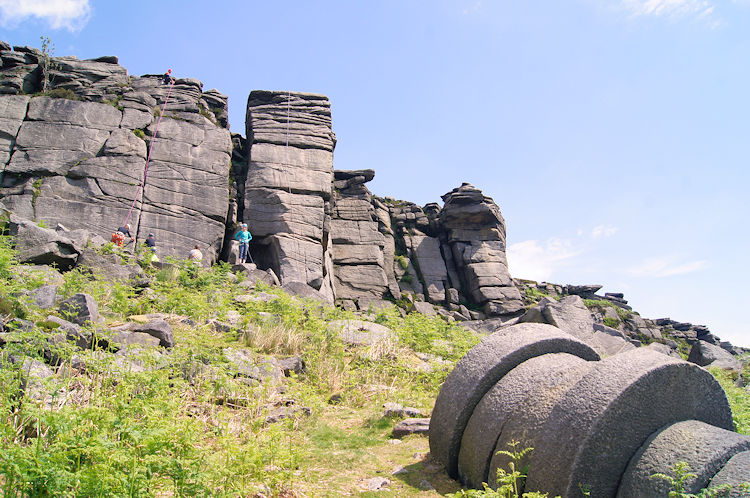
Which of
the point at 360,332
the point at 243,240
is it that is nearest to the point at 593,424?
the point at 360,332

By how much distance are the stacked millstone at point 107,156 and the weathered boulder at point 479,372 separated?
Answer: 13.5m

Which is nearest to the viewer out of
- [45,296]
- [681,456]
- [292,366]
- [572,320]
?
[681,456]

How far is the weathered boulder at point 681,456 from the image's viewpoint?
2.87m

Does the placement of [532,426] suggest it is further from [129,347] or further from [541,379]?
[129,347]

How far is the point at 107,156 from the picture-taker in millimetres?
16656

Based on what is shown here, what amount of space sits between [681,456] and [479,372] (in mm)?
1454

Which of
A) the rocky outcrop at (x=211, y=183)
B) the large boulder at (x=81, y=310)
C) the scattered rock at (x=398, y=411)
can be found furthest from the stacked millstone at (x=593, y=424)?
the rocky outcrop at (x=211, y=183)

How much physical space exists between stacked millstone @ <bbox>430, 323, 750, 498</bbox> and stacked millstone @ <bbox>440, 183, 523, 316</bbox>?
19.7 metres

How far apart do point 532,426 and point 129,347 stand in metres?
3.62

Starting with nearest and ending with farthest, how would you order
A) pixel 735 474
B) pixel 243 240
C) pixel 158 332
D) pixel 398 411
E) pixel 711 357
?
1. pixel 735 474
2. pixel 398 411
3. pixel 158 332
4. pixel 243 240
5. pixel 711 357

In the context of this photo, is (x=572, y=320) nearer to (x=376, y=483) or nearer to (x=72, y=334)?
(x=376, y=483)

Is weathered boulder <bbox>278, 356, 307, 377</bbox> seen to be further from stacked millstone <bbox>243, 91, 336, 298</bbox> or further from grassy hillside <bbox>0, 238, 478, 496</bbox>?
stacked millstone <bbox>243, 91, 336, 298</bbox>

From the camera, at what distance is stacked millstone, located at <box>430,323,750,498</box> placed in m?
3.02

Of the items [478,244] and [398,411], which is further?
[478,244]
